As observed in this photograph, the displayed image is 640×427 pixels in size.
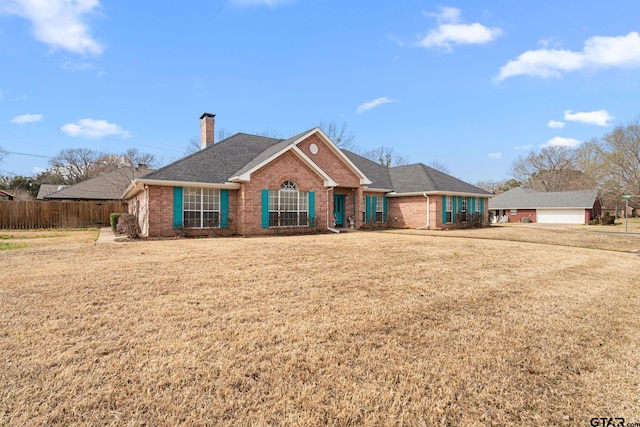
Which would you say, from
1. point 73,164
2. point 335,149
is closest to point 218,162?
point 335,149

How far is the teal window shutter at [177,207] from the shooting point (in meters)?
14.4

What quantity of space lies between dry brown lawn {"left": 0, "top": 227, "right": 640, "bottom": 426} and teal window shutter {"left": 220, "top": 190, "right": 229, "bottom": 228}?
849cm

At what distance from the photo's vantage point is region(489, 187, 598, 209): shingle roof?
37906 millimetres

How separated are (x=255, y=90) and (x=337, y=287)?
19927 mm

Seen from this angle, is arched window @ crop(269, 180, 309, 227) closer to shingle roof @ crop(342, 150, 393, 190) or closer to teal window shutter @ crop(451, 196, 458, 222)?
shingle roof @ crop(342, 150, 393, 190)

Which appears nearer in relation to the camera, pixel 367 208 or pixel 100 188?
pixel 367 208

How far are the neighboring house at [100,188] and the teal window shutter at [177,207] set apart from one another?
59.1 feet

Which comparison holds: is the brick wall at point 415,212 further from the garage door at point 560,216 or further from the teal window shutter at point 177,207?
the garage door at point 560,216

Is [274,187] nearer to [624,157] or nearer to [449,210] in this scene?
[449,210]

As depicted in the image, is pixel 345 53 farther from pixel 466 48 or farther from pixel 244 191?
pixel 244 191

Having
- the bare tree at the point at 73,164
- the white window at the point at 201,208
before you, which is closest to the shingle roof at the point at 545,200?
the white window at the point at 201,208

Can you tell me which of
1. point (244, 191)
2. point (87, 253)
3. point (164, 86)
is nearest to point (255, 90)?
point (164, 86)

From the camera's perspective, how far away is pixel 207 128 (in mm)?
20844

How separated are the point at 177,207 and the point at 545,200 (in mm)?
43840
